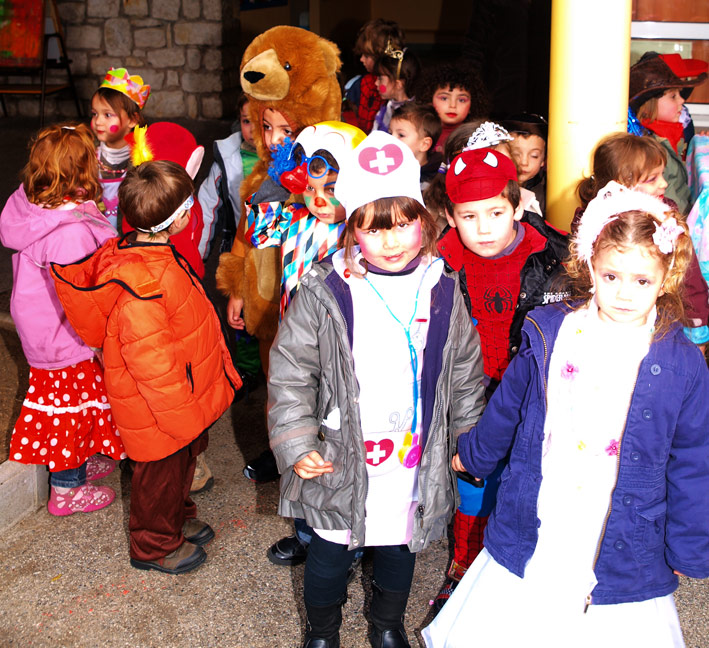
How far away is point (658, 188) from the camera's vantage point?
2.97m

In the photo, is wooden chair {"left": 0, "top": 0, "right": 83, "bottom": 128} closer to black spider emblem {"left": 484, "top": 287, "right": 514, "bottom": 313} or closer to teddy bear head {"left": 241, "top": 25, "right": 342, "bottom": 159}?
teddy bear head {"left": 241, "top": 25, "right": 342, "bottom": 159}

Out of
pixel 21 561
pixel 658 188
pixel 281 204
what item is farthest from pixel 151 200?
pixel 658 188

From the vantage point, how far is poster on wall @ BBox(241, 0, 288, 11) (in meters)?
10.8

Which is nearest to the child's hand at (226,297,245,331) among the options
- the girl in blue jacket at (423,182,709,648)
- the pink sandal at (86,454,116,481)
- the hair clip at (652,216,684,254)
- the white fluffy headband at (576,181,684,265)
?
the pink sandal at (86,454,116,481)

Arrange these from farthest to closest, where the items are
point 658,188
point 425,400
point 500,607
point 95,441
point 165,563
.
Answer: point 95,441 → point 165,563 → point 658,188 → point 425,400 → point 500,607

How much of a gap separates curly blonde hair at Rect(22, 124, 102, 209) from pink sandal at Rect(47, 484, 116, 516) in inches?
50.1

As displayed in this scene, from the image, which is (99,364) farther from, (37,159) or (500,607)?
(500,607)

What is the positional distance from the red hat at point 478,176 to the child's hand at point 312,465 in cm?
99

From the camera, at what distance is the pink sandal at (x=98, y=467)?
388 cm

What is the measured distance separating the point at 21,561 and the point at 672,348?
8.70 feet

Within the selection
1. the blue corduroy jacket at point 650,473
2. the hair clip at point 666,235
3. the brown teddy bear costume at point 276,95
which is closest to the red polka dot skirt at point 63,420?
the brown teddy bear costume at point 276,95

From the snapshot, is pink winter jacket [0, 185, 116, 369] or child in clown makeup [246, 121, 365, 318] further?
pink winter jacket [0, 185, 116, 369]

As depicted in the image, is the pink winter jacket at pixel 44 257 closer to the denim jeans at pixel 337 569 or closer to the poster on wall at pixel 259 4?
the denim jeans at pixel 337 569

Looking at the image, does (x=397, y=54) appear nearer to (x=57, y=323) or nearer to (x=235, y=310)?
(x=235, y=310)
